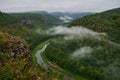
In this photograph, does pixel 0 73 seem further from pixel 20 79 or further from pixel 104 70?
pixel 104 70

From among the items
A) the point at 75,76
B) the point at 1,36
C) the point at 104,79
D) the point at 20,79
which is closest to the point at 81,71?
the point at 75,76

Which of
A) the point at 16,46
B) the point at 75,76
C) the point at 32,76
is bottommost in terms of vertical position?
the point at 75,76

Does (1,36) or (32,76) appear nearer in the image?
(32,76)

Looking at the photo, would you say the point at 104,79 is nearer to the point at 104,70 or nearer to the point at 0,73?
the point at 104,70

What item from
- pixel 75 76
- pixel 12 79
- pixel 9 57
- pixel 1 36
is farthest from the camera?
pixel 75 76

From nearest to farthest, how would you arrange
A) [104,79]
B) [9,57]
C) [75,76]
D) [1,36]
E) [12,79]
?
[12,79] < [9,57] < [1,36] < [104,79] < [75,76]

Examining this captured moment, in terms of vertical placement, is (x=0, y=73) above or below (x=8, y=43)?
below

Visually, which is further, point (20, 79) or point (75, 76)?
point (75, 76)

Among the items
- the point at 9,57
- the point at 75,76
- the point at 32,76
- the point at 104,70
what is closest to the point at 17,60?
the point at 9,57

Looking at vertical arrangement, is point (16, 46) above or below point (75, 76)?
above
